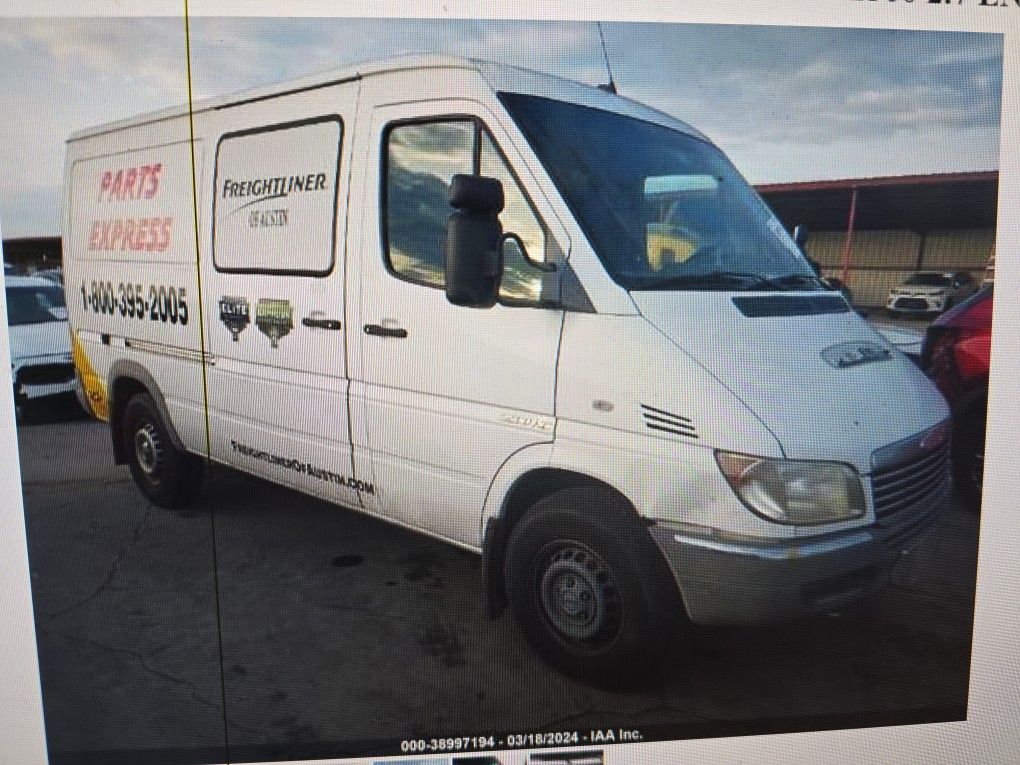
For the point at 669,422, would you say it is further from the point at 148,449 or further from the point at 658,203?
the point at 148,449

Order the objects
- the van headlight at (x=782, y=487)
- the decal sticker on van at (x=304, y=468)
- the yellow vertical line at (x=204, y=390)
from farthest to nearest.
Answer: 1. the decal sticker on van at (x=304, y=468)
2. the yellow vertical line at (x=204, y=390)
3. the van headlight at (x=782, y=487)

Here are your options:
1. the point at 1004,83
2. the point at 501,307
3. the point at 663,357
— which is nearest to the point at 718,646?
the point at 663,357

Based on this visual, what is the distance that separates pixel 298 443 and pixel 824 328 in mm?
1471

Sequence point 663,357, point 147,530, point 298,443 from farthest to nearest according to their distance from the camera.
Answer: point 298,443 → point 147,530 → point 663,357

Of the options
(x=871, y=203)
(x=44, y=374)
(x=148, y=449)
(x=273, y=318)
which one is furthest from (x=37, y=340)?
(x=871, y=203)

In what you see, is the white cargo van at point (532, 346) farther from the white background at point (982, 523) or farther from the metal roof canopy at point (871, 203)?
the white background at point (982, 523)

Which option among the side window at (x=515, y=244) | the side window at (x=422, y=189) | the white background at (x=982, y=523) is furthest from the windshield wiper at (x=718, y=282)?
the white background at (x=982, y=523)

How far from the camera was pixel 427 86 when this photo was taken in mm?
1728

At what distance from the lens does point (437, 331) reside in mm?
1757

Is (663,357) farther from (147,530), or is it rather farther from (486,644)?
(147,530)

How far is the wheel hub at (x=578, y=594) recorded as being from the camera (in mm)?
1695

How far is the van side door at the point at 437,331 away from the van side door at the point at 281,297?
77 millimetres

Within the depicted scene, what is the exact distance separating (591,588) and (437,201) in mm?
1077

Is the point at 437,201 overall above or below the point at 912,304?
above
